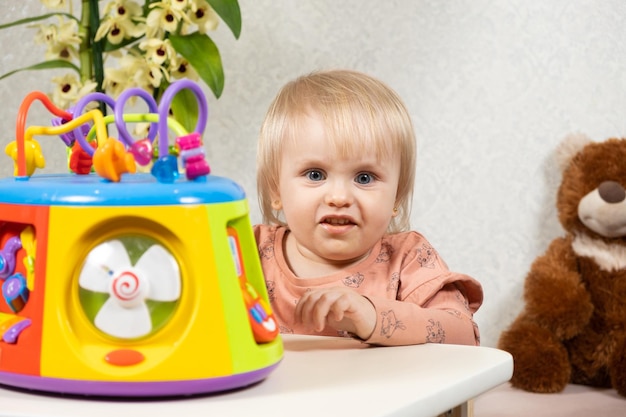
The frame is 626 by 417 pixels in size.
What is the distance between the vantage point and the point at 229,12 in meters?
1.45

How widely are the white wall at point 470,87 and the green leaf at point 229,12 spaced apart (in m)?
0.34

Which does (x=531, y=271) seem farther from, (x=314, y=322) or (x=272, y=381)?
(x=272, y=381)

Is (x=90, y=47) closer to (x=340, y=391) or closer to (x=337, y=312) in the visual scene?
(x=337, y=312)

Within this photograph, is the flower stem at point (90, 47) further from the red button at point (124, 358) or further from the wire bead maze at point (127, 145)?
the red button at point (124, 358)

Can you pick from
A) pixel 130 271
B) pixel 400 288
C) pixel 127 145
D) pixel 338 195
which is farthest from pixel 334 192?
pixel 130 271

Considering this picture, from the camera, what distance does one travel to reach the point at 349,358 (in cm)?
68

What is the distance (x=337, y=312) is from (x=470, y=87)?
1.14 m

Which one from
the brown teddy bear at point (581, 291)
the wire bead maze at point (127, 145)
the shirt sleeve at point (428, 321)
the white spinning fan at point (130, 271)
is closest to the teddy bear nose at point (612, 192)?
the brown teddy bear at point (581, 291)

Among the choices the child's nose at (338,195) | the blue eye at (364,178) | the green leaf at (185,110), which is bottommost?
the child's nose at (338,195)

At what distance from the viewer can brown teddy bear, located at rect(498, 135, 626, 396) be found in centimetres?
164

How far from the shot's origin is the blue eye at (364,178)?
3.08ft

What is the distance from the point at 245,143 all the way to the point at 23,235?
4.02ft

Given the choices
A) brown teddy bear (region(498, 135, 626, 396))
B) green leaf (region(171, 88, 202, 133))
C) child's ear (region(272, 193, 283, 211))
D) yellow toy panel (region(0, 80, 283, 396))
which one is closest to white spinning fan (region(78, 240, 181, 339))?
yellow toy panel (region(0, 80, 283, 396))

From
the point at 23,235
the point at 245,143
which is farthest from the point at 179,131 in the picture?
the point at 245,143
